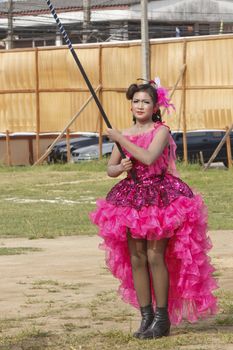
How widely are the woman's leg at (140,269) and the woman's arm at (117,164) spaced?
451 mm

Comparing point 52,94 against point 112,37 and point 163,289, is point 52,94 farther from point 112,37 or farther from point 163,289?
point 112,37

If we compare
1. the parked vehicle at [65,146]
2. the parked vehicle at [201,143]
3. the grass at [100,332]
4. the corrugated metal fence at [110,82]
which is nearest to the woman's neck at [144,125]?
the grass at [100,332]

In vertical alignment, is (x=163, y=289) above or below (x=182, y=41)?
below

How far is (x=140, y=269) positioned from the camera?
792cm

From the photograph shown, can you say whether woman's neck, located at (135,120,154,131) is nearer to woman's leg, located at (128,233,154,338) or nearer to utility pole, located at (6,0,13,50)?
woman's leg, located at (128,233,154,338)

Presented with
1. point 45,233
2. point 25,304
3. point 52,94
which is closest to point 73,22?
point 52,94

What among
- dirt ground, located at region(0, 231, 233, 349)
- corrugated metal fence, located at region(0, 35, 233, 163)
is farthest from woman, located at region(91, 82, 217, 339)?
corrugated metal fence, located at region(0, 35, 233, 163)

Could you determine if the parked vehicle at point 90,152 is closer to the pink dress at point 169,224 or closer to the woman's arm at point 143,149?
the pink dress at point 169,224

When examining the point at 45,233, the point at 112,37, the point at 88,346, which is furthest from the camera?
the point at 112,37

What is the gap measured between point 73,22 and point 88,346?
192 feet

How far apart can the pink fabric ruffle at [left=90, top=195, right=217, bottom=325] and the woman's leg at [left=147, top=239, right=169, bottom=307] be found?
9cm

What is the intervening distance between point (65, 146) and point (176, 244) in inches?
952

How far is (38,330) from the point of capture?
818 centimetres

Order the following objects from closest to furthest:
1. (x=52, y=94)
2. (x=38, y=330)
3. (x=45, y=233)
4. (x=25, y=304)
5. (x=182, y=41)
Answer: (x=38, y=330)
(x=25, y=304)
(x=45, y=233)
(x=182, y=41)
(x=52, y=94)
